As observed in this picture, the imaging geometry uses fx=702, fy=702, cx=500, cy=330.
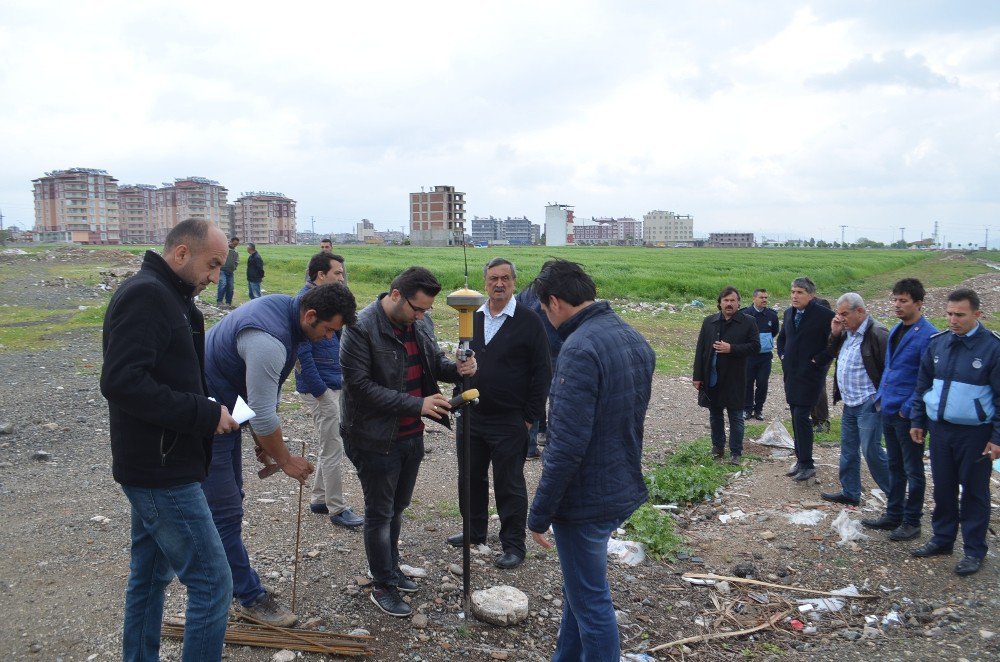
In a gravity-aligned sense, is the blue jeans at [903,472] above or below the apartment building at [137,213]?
below

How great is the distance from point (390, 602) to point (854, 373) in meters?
4.48

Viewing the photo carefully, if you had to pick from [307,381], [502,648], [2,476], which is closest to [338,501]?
[307,381]

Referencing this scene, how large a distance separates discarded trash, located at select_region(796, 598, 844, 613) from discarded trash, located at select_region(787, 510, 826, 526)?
48.3 inches

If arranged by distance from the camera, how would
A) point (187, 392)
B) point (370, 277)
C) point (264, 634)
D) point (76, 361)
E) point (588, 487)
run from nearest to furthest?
point (187, 392) < point (588, 487) < point (264, 634) < point (76, 361) < point (370, 277)

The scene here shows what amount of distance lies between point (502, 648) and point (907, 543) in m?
3.64

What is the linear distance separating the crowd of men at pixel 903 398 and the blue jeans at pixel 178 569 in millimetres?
4981

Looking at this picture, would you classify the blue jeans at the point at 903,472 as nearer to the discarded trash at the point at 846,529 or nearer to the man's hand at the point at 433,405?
the discarded trash at the point at 846,529

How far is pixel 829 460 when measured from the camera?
793 centimetres

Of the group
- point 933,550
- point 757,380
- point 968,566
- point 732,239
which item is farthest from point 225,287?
point 732,239

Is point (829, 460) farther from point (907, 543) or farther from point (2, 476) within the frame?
point (2, 476)

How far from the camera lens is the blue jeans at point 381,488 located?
13.7ft

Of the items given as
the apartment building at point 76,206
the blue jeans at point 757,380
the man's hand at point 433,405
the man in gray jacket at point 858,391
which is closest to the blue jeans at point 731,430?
the man in gray jacket at point 858,391

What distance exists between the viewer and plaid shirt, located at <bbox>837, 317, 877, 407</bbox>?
6.17 m

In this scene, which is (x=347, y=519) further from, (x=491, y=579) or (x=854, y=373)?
(x=854, y=373)
